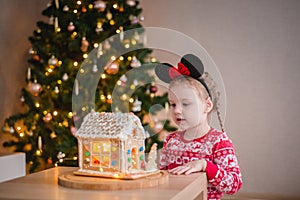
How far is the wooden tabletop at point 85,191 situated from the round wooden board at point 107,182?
2cm

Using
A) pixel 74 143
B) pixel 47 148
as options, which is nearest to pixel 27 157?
pixel 47 148

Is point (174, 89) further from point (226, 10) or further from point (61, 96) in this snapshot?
point (226, 10)

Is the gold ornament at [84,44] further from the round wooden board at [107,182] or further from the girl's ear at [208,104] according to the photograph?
the round wooden board at [107,182]

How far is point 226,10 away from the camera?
453 cm

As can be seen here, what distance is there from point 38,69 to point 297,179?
252 cm

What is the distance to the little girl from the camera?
1956 millimetres

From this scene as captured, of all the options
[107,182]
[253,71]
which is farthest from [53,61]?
[107,182]

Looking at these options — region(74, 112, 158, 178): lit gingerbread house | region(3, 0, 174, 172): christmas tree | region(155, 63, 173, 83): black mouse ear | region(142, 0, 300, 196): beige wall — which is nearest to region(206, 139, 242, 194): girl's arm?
region(74, 112, 158, 178): lit gingerbread house

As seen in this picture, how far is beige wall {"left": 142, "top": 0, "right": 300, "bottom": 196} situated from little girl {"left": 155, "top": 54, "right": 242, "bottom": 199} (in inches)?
92.5

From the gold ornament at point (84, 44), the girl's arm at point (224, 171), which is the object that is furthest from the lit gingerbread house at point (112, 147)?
the gold ornament at point (84, 44)

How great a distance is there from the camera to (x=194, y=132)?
211 centimetres

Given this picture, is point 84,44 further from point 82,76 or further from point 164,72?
point 164,72

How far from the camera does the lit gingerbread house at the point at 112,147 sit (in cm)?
152

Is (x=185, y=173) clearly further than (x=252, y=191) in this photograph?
No
